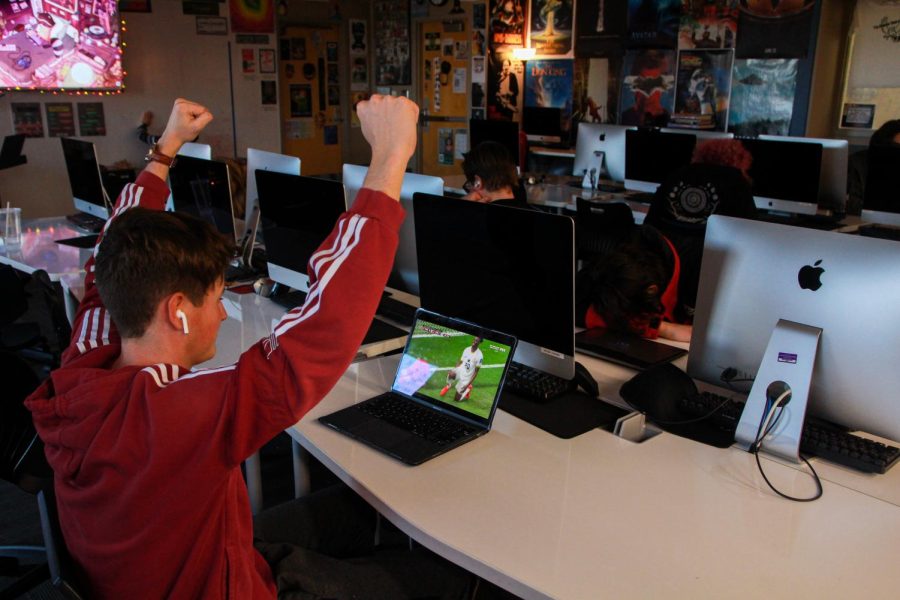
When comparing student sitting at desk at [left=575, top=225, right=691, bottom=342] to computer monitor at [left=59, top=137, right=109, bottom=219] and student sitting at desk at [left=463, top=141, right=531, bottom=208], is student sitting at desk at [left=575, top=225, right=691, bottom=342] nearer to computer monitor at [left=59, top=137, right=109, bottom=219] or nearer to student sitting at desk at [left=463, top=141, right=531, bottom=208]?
student sitting at desk at [left=463, top=141, right=531, bottom=208]

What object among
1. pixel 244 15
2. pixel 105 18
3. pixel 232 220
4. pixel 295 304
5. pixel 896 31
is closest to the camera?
pixel 295 304

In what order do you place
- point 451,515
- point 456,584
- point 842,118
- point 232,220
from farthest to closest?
point 842,118, point 232,220, point 456,584, point 451,515

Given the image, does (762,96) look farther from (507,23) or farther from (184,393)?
(184,393)

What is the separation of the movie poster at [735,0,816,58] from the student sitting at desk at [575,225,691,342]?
4.09m

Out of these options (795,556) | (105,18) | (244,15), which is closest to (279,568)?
(795,556)

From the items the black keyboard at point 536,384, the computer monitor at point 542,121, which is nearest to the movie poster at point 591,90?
the computer monitor at point 542,121

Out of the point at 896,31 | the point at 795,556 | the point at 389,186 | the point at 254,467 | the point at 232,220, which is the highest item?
the point at 896,31

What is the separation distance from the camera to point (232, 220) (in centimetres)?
319

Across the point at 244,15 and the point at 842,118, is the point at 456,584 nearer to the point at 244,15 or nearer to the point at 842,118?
the point at 842,118

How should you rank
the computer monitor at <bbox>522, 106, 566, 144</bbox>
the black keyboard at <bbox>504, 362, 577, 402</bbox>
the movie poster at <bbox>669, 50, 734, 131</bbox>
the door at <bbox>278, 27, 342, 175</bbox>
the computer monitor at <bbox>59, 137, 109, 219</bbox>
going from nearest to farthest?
the black keyboard at <bbox>504, 362, 577, 402</bbox> < the computer monitor at <bbox>59, 137, 109, 219</bbox> < the movie poster at <bbox>669, 50, 734, 131</bbox> < the computer monitor at <bbox>522, 106, 566, 144</bbox> < the door at <bbox>278, 27, 342, 175</bbox>

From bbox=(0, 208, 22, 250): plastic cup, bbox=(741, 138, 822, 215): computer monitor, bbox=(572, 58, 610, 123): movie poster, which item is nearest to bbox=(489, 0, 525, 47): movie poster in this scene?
bbox=(572, 58, 610, 123): movie poster

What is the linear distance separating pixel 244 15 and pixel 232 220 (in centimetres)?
475

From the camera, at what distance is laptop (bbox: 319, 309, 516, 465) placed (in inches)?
67.5

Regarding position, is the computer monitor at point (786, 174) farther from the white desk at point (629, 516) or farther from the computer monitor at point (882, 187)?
the white desk at point (629, 516)
